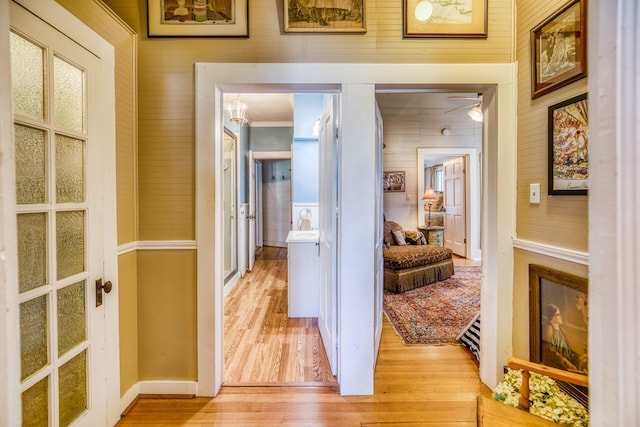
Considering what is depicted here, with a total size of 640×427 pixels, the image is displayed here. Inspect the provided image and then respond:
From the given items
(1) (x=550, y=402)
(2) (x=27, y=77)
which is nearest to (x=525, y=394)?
(1) (x=550, y=402)

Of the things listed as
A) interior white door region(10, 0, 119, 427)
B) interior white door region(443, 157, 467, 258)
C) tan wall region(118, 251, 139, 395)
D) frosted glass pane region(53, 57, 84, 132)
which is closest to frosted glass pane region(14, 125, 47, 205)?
interior white door region(10, 0, 119, 427)

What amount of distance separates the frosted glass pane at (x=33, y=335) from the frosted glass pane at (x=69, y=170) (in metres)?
0.45

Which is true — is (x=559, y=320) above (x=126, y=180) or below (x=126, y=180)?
below

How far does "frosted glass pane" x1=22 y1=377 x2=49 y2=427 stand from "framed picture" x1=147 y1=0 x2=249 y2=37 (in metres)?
1.92

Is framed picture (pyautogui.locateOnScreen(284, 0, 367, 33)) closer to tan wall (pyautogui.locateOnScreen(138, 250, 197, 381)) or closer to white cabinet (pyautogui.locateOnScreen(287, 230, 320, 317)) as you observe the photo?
tan wall (pyautogui.locateOnScreen(138, 250, 197, 381))

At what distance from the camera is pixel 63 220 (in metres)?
1.38

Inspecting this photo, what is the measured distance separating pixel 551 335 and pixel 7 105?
2.46 meters

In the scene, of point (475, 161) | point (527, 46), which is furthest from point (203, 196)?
point (475, 161)

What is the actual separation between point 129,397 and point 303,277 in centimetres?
173

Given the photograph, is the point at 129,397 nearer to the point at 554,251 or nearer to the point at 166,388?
the point at 166,388

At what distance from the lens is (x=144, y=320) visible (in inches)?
76.0

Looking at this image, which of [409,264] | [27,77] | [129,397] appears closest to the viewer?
[27,77]

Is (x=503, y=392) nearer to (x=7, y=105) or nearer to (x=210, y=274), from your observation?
(x=210, y=274)

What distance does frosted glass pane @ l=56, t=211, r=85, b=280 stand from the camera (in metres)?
1.36
